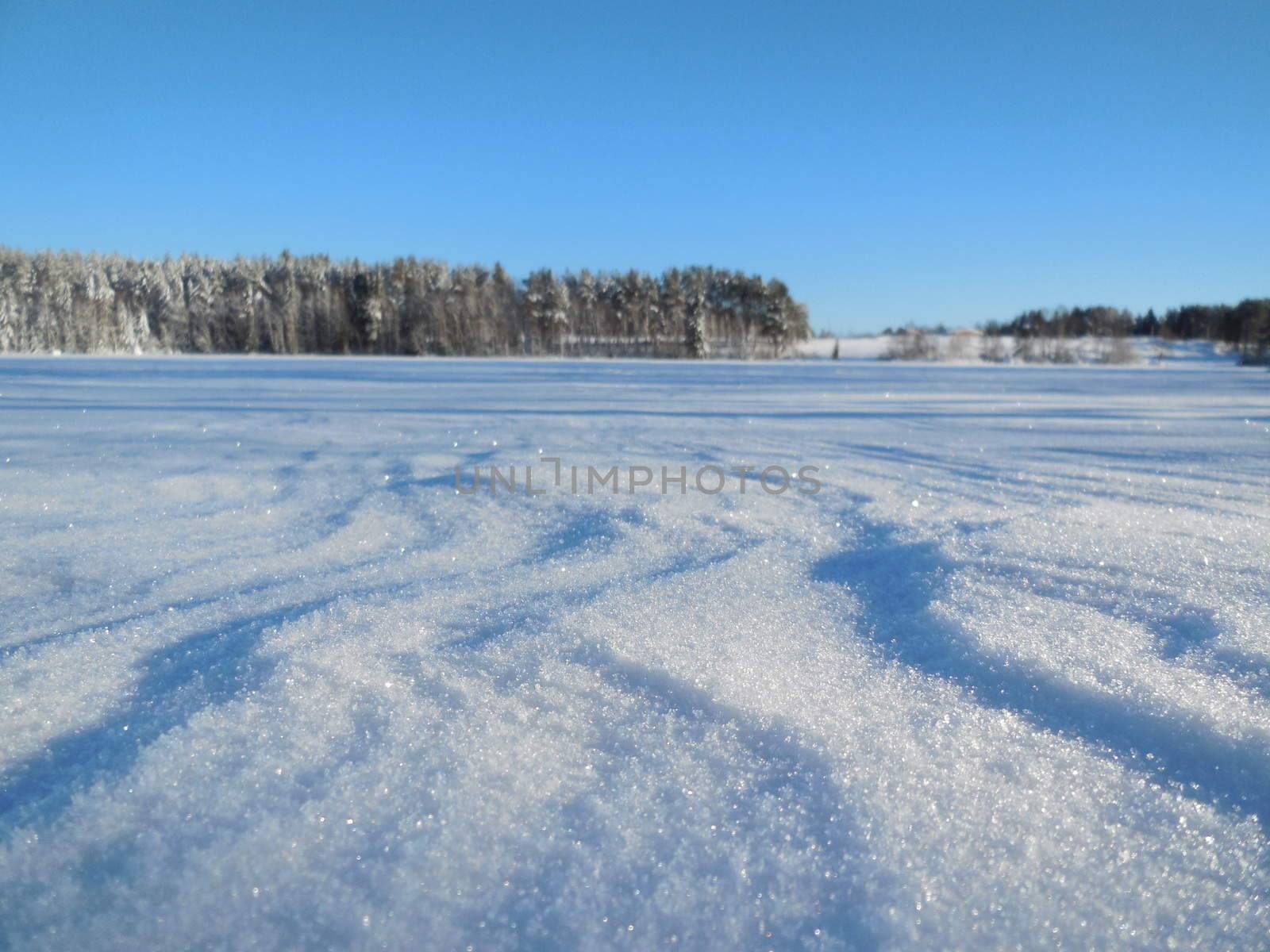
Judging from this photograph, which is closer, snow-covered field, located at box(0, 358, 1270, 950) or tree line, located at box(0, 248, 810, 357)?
snow-covered field, located at box(0, 358, 1270, 950)

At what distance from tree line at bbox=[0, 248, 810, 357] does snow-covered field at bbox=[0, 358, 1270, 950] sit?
39177mm

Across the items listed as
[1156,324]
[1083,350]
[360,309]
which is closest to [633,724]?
[1083,350]

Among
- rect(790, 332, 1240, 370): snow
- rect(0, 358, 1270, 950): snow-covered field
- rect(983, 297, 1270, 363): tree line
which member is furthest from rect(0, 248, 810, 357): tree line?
rect(0, 358, 1270, 950): snow-covered field

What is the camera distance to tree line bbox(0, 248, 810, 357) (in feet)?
132

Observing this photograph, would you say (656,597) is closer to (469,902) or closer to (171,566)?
(469,902)

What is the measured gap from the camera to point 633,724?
1.06m

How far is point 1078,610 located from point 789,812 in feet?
2.88

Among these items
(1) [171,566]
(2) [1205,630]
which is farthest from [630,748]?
(1) [171,566]

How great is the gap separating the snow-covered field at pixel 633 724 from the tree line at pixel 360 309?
3918 cm

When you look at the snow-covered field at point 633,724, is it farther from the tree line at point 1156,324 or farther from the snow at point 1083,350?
the tree line at point 1156,324

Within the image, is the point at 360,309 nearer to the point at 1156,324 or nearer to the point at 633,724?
the point at 633,724

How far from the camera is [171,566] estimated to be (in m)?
1.72

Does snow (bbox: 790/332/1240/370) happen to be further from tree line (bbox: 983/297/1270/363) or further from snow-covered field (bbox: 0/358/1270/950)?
snow-covered field (bbox: 0/358/1270/950)

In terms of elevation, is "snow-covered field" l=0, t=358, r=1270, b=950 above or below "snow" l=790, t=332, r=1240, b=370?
below
